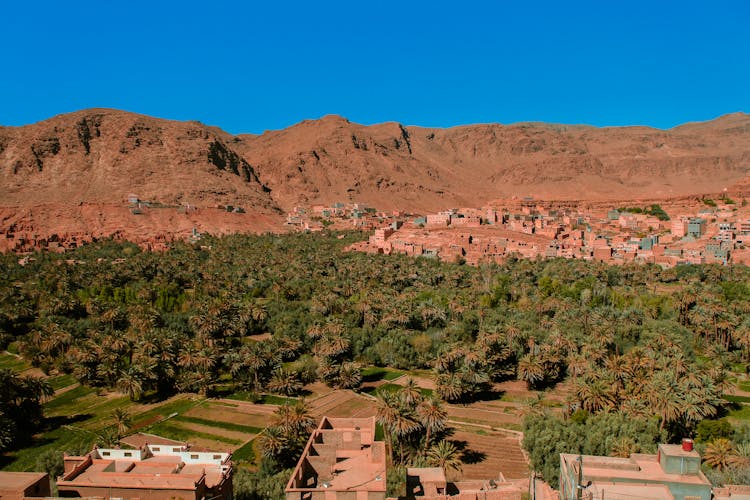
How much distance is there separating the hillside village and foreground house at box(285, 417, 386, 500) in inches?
2497

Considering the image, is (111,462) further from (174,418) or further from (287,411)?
(174,418)

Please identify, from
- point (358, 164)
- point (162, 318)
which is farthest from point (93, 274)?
point (358, 164)

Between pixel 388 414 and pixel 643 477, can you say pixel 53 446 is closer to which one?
pixel 388 414

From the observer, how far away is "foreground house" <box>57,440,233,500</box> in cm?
1630

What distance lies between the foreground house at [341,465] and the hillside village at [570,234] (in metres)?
63.4

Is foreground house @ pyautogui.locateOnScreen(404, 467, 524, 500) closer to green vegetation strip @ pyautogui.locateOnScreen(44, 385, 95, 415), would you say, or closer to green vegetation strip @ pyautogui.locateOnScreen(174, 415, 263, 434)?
green vegetation strip @ pyautogui.locateOnScreen(174, 415, 263, 434)

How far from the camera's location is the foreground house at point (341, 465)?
16438 millimetres

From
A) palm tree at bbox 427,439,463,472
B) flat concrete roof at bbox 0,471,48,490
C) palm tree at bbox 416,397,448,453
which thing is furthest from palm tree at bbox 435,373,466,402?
flat concrete roof at bbox 0,471,48,490

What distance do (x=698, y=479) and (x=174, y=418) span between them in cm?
2721

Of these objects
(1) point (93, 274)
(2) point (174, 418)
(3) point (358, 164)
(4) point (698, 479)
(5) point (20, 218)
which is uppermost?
(3) point (358, 164)

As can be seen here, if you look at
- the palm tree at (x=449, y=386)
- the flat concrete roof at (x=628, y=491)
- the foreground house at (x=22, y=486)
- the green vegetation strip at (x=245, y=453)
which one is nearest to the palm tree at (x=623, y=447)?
the flat concrete roof at (x=628, y=491)

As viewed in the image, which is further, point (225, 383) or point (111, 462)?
point (225, 383)

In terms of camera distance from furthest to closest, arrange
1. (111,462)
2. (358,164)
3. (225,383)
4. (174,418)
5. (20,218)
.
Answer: (358,164)
(20,218)
(225,383)
(174,418)
(111,462)

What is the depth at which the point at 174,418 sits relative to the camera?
109 ft
